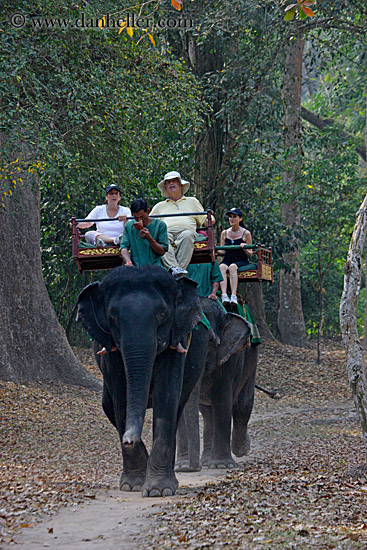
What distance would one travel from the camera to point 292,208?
23.7 metres

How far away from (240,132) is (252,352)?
988 centimetres

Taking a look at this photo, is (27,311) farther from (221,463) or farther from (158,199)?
(221,463)

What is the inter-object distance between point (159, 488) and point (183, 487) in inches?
27.5

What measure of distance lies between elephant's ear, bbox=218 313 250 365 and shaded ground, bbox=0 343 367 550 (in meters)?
1.34

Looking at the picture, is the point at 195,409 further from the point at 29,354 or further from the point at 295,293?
the point at 295,293

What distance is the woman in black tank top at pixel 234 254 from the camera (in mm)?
10703

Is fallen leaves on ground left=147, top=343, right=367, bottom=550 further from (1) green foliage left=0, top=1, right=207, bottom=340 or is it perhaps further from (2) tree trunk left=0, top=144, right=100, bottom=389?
(1) green foliage left=0, top=1, right=207, bottom=340

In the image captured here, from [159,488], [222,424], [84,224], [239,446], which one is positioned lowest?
[239,446]

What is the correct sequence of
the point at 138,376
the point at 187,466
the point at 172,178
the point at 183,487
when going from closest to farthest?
the point at 138,376
the point at 183,487
the point at 172,178
the point at 187,466

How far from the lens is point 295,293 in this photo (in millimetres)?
26031

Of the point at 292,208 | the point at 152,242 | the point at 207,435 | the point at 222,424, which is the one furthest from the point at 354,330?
the point at 292,208

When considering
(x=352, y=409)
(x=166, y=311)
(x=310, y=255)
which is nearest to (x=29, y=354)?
(x=352, y=409)

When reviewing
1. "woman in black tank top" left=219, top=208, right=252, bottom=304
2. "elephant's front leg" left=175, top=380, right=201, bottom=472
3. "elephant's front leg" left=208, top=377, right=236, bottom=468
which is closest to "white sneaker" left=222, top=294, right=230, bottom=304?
"woman in black tank top" left=219, top=208, right=252, bottom=304

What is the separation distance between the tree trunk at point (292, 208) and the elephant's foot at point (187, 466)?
485 inches
